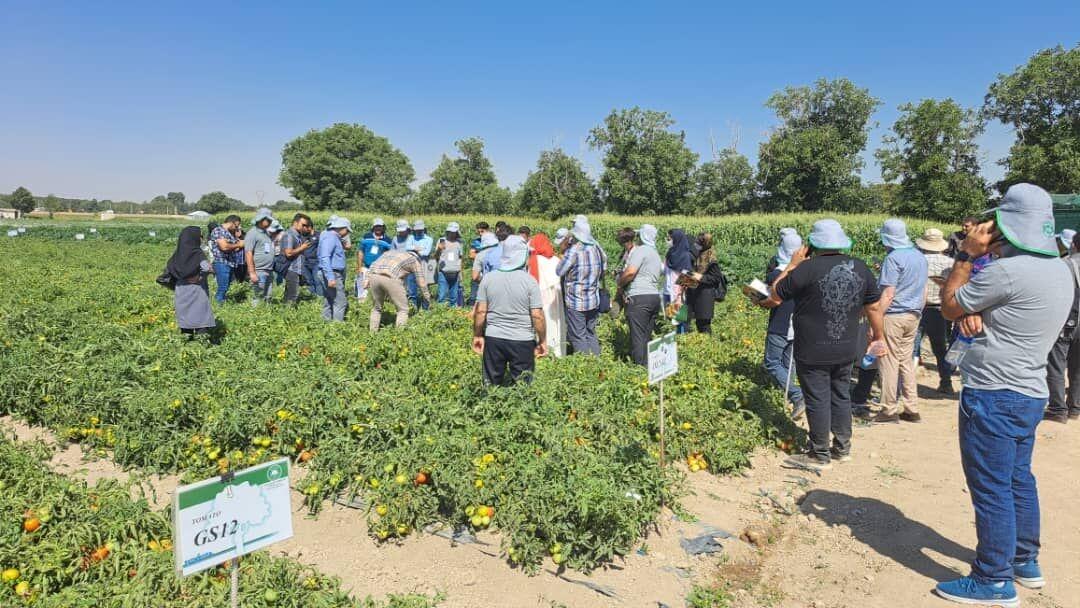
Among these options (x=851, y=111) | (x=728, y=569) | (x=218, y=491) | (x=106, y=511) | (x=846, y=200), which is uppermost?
(x=851, y=111)

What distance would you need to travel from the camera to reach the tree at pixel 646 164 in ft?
109

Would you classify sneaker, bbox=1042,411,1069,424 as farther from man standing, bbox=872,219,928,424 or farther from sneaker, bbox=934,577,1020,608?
sneaker, bbox=934,577,1020,608

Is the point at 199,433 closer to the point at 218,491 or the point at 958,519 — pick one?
the point at 218,491

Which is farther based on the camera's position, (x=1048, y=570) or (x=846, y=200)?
(x=846, y=200)

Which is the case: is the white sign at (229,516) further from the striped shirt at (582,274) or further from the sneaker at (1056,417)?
the sneaker at (1056,417)

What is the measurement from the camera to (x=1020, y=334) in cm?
298

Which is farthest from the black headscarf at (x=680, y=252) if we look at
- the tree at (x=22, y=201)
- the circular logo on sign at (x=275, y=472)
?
the tree at (x=22, y=201)

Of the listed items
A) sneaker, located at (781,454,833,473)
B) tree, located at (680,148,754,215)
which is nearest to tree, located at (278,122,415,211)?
tree, located at (680,148,754,215)

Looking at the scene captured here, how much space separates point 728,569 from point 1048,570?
1.81 meters

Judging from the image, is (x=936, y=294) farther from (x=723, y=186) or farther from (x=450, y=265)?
(x=723, y=186)

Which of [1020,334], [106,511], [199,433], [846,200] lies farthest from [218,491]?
[846,200]

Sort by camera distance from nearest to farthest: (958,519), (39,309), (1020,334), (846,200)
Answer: (1020,334) → (958,519) → (39,309) → (846,200)

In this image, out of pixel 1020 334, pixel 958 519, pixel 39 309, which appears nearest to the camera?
pixel 1020 334

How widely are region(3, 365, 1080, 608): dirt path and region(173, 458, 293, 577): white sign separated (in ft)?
3.23
